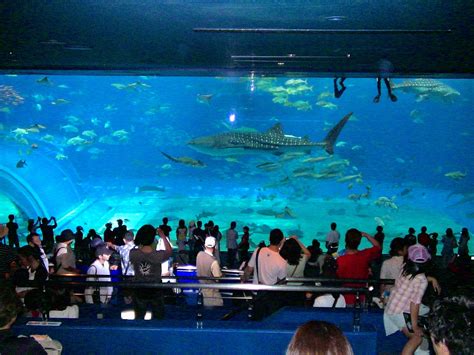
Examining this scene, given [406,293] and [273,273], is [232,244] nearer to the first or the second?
[273,273]

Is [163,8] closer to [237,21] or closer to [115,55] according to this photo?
[237,21]

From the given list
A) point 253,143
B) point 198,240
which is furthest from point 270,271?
point 253,143

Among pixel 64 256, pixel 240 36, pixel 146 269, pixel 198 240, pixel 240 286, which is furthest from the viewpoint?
pixel 198 240

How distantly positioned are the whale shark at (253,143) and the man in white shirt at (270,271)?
1607cm

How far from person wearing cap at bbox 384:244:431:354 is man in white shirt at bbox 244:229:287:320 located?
1.24 metres

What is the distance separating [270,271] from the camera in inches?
210

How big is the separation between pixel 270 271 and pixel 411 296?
61.9 inches

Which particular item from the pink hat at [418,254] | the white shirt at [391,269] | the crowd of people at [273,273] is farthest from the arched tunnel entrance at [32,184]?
the pink hat at [418,254]

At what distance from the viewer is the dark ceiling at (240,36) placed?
651 centimetres

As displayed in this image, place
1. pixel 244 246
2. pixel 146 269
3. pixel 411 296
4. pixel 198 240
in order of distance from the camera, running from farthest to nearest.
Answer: pixel 244 246 < pixel 198 240 < pixel 146 269 < pixel 411 296

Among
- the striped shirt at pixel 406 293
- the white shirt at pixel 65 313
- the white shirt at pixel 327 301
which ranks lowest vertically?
the white shirt at pixel 65 313

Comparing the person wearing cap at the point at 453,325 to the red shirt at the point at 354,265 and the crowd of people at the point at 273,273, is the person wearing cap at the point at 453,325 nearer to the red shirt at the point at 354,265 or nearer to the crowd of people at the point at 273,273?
the crowd of people at the point at 273,273

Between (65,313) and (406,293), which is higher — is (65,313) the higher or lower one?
the lower one

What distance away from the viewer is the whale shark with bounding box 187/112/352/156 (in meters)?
22.2
